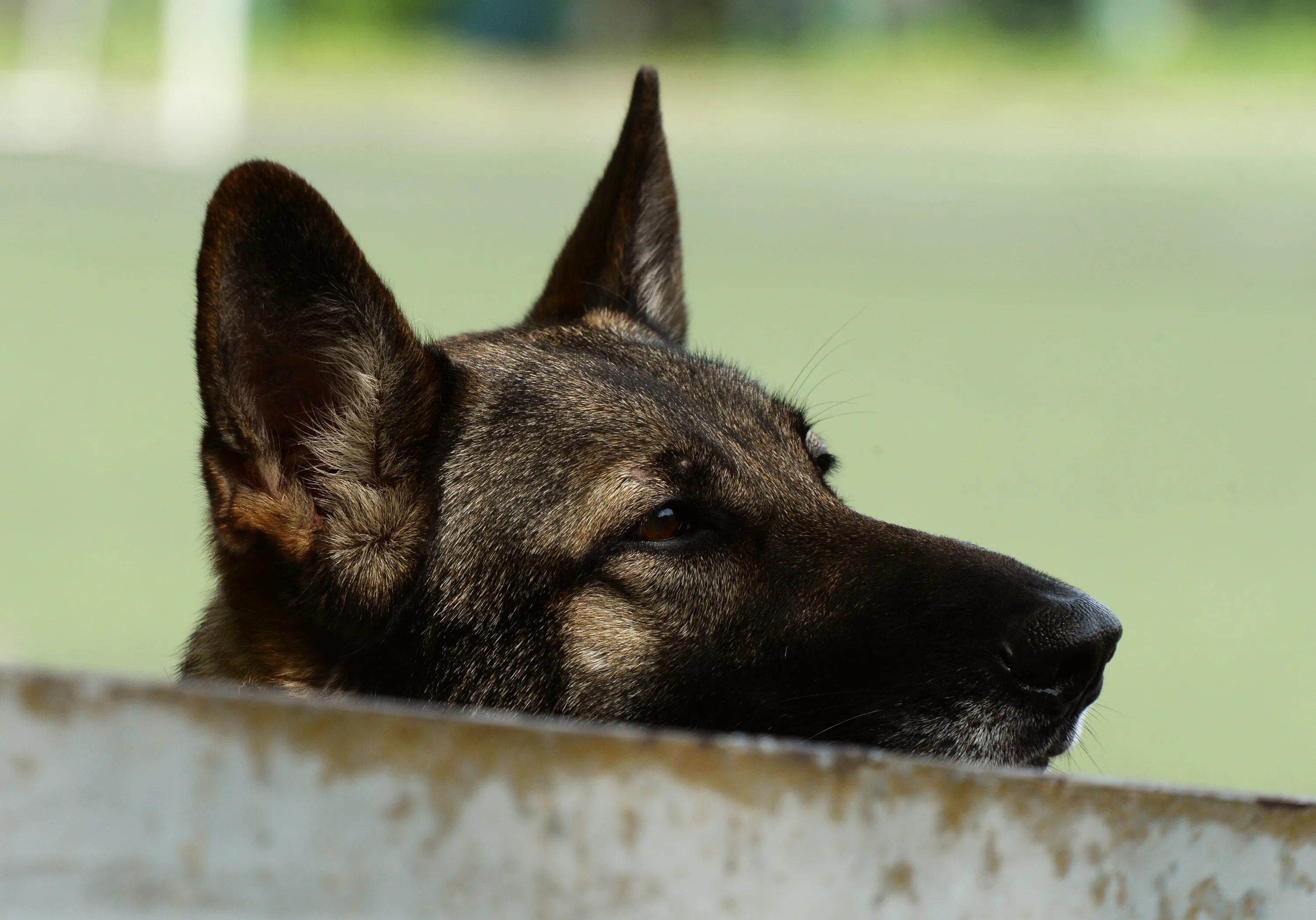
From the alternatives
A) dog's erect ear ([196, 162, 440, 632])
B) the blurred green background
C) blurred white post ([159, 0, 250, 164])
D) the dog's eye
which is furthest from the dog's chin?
blurred white post ([159, 0, 250, 164])

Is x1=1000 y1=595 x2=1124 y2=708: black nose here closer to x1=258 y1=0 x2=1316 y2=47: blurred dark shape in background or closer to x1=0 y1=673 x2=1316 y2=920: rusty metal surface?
x1=0 y1=673 x2=1316 y2=920: rusty metal surface

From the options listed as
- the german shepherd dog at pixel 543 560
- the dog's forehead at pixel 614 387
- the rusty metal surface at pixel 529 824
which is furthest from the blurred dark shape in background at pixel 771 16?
the rusty metal surface at pixel 529 824

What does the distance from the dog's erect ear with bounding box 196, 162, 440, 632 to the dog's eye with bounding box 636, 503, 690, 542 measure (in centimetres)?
49

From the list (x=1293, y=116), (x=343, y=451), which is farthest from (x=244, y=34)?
(x=343, y=451)

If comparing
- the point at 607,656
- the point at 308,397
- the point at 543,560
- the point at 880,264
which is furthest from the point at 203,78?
the point at 607,656

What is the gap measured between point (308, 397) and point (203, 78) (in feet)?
95.6

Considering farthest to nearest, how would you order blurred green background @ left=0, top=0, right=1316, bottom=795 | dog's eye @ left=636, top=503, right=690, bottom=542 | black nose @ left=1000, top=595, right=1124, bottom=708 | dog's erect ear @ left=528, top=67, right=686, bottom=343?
blurred green background @ left=0, top=0, right=1316, bottom=795, dog's erect ear @ left=528, top=67, right=686, bottom=343, dog's eye @ left=636, top=503, right=690, bottom=542, black nose @ left=1000, top=595, right=1124, bottom=708

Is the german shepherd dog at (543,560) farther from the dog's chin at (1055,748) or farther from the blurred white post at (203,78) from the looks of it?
the blurred white post at (203,78)

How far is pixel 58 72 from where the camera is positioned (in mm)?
31734

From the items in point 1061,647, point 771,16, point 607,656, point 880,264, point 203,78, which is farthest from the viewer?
point 771,16

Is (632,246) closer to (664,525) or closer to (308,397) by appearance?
(664,525)

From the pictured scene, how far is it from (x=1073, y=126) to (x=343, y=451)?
2547 centimetres

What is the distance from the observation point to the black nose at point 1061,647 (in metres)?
3.10

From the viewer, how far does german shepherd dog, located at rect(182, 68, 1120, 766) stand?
10.4 ft
